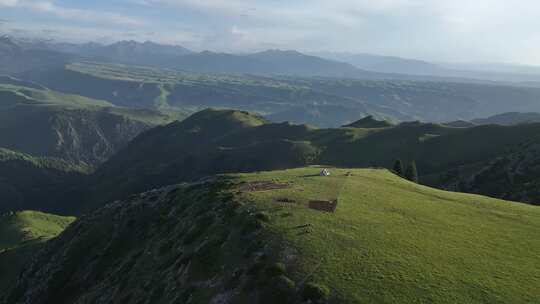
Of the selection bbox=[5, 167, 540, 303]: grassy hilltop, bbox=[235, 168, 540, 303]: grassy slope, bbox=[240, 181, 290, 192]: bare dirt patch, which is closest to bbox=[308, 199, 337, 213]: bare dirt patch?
bbox=[5, 167, 540, 303]: grassy hilltop

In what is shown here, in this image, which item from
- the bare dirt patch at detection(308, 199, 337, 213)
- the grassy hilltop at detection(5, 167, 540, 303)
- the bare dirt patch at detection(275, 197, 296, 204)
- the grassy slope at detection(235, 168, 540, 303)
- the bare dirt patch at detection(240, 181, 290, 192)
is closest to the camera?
the grassy slope at detection(235, 168, 540, 303)

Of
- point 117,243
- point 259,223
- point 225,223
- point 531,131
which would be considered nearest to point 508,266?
point 259,223

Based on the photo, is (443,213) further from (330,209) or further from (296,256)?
(296,256)

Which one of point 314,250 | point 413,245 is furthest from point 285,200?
point 413,245

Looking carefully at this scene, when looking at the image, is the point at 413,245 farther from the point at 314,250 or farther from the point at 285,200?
the point at 285,200

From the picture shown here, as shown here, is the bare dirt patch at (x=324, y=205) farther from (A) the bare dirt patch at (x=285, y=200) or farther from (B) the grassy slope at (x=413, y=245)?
(A) the bare dirt patch at (x=285, y=200)

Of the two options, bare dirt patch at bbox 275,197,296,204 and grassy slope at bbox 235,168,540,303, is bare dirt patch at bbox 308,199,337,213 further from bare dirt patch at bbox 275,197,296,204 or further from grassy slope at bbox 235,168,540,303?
bare dirt patch at bbox 275,197,296,204
